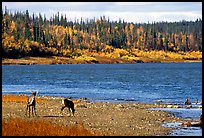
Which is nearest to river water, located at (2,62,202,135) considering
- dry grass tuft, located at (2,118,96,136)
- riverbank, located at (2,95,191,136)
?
riverbank, located at (2,95,191,136)

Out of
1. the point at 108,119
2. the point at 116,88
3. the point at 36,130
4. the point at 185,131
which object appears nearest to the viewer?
the point at 36,130

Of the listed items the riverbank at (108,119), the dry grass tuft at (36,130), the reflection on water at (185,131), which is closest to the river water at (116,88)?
the riverbank at (108,119)

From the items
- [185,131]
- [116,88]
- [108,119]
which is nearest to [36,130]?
[185,131]

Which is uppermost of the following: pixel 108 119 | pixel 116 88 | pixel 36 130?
pixel 36 130

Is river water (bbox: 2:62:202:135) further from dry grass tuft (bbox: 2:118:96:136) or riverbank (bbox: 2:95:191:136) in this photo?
dry grass tuft (bbox: 2:118:96:136)

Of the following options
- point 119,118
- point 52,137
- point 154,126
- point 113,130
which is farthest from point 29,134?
point 119,118

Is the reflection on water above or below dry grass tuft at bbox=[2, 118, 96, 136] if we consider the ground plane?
below

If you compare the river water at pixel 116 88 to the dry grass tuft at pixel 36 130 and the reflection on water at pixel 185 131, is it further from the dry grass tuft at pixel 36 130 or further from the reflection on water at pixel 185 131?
the dry grass tuft at pixel 36 130

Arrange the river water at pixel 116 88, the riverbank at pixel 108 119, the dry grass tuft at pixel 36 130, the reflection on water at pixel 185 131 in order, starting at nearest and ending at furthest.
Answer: the dry grass tuft at pixel 36 130
the reflection on water at pixel 185 131
the riverbank at pixel 108 119
the river water at pixel 116 88

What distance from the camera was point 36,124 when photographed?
30766mm

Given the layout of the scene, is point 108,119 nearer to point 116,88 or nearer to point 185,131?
point 185,131

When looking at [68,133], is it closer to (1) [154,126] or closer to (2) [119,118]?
(1) [154,126]

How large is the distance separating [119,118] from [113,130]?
778cm

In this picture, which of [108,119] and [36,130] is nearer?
[36,130]
